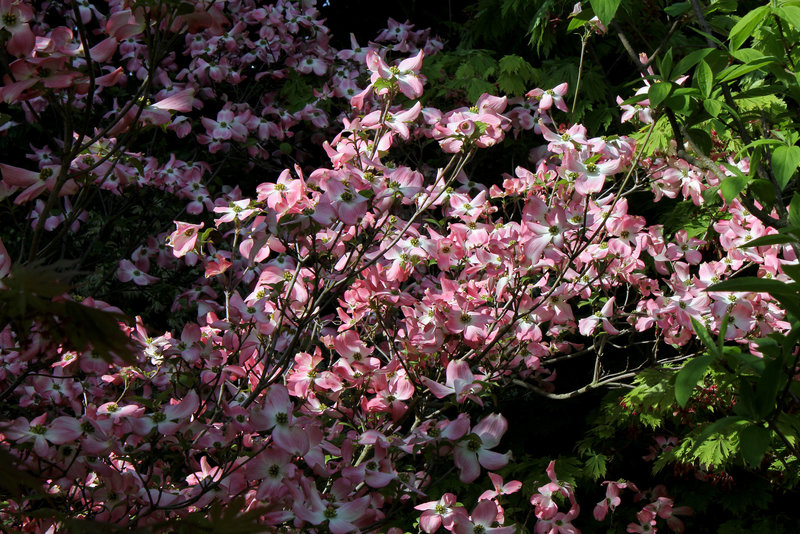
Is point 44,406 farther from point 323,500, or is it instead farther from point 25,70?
point 25,70

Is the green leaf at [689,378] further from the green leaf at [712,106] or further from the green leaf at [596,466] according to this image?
the green leaf at [596,466]

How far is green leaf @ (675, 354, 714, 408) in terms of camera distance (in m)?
1.23

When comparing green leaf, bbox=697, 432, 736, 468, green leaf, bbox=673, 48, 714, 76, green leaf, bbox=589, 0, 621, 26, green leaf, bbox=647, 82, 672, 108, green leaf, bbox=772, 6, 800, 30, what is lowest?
green leaf, bbox=697, 432, 736, 468

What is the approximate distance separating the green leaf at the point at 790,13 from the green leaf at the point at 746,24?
0.03 metres

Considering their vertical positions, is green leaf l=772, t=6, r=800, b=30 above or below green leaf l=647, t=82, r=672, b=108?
above

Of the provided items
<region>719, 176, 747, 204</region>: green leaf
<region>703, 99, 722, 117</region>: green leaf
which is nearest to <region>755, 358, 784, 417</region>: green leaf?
<region>719, 176, 747, 204</region>: green leaf

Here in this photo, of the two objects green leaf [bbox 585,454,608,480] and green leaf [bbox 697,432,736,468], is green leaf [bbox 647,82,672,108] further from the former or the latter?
green leaf [bbox 585,454,608,480]

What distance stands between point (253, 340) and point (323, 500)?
0.68 m

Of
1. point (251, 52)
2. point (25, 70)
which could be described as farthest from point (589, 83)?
point (25, 70)

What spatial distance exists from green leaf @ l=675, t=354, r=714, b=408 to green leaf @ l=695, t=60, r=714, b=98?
726 mm

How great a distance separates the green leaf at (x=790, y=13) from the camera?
1.45 m

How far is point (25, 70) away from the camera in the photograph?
1.39 metres

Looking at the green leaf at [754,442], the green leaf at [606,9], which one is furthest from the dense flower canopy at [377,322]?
the green leaf at [606,9]

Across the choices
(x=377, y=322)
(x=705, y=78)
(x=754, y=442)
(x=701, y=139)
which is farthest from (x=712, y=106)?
(x=377, y=322)
